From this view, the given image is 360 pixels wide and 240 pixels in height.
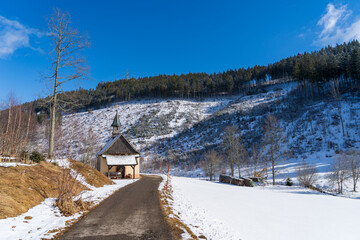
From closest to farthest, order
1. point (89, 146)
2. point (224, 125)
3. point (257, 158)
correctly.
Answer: point (89, 146), point (257, 158), point (224, 125)

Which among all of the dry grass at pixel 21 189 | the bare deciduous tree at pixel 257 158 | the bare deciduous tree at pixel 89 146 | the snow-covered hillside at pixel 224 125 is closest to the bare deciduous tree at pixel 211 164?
the snow-covered hillside at pixel 224 125

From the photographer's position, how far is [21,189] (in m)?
7.61

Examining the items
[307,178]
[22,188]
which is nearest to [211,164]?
[307,178]

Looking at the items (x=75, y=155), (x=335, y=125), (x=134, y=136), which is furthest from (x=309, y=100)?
(x=75, y=155)

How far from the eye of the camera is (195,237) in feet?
18.3

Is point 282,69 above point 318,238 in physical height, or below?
above

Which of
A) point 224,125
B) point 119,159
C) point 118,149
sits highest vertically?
point 224,125

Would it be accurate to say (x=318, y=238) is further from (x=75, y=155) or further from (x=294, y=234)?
(x=75, y=155)

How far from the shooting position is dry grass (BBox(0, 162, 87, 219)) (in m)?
6.20

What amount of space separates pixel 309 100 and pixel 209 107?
39.3 meters

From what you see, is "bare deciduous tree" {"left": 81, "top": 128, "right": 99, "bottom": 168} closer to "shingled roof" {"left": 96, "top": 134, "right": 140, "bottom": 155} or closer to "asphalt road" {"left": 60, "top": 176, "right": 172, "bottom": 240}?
"shingled roof" {"left": 96, "top": 134, "right": 140, "bottom": 155}

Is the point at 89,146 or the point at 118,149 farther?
the point at 89,146

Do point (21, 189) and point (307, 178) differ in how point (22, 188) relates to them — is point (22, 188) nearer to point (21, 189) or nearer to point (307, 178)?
point (21, 189)

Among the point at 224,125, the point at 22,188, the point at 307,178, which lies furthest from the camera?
the point at 224,125
